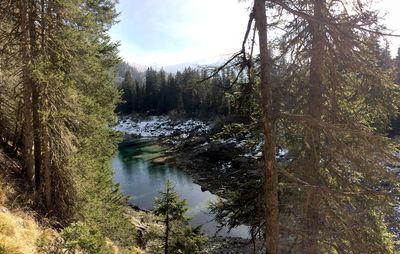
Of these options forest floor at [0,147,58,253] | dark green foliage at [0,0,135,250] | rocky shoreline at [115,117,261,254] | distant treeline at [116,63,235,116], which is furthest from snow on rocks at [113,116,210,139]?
forest floor at [0,147,58,253]

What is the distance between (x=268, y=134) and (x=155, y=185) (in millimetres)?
34181

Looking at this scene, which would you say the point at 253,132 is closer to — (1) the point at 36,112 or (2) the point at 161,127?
(1) the point at 36,112

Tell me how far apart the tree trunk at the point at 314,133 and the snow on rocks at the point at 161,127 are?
219 ft

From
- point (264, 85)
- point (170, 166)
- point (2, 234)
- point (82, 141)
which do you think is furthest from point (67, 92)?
point (170, 166)

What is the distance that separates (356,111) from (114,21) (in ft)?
46.3

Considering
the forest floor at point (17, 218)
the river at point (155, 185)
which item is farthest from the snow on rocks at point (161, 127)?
the forest floor at point (17, 218)

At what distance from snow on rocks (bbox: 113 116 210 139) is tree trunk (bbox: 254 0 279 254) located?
69.1 metres

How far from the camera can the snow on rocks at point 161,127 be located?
83525 mm

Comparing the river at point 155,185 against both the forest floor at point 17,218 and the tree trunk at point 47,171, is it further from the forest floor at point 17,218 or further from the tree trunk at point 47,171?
the tree trunk at point 47,171

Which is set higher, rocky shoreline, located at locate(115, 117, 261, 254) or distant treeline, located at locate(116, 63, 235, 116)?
distant treeline, located at locate(116, 63, 235, 116)

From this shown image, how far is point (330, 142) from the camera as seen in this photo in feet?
25.2

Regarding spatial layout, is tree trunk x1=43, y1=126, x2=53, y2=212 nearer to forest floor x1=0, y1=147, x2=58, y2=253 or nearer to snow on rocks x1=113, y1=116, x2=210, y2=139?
forest floor x1=0, y1=147, x2=58, y2=253

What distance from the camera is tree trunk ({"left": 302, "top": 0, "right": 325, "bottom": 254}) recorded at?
7.13 meters

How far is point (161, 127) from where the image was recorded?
93.8 metres
